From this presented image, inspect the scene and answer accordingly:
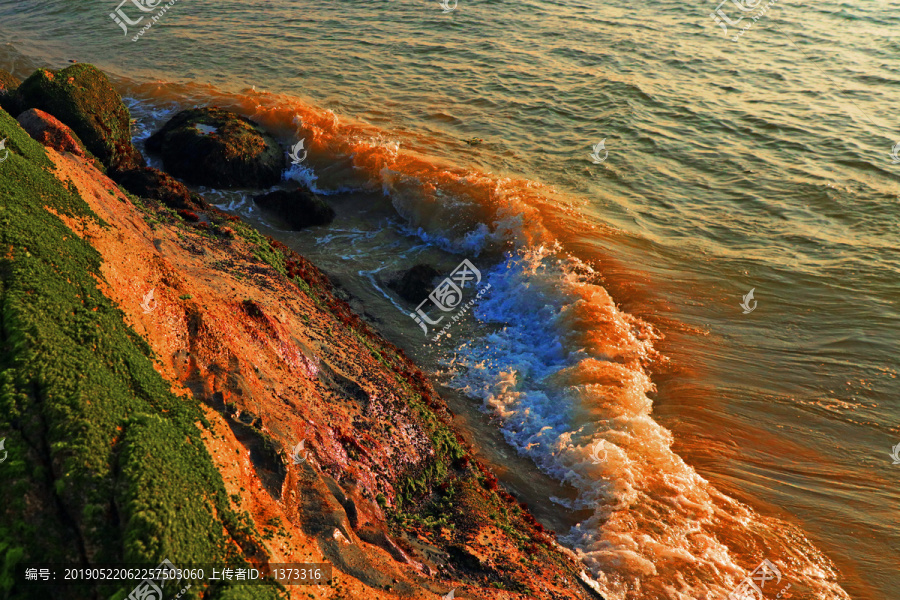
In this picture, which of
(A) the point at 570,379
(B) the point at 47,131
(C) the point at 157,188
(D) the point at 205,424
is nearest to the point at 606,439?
(A) the point at 570,379

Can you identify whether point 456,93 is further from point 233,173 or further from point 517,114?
point 233,173

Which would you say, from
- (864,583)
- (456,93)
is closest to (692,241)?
(864,583)

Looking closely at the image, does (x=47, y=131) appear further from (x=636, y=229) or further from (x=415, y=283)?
(x=636, y=229)

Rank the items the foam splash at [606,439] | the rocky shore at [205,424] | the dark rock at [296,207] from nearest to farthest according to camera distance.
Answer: the rocky shore at [205,424] → the foam splash at [606,439] → the dark rock at [296,207]

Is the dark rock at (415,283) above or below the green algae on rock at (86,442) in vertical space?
below

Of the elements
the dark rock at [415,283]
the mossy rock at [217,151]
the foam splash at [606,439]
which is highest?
the mossy rock at [217,151]

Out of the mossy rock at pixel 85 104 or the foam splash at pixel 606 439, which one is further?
the mossy rock at pixel 85 104

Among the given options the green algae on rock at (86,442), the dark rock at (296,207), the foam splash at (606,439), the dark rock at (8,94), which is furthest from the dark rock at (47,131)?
the foam splash at (606,439)

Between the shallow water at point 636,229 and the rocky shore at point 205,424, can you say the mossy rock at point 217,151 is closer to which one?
the shallow water at point 636,229
